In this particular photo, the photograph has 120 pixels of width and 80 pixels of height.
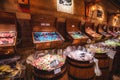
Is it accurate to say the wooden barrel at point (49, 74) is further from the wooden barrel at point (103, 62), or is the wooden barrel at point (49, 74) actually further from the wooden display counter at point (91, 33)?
the wooden display counter at point (91, 33)

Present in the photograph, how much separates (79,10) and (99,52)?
6.43 feet

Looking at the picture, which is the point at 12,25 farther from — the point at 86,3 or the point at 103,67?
the point at 86,3

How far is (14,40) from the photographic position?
193 cm

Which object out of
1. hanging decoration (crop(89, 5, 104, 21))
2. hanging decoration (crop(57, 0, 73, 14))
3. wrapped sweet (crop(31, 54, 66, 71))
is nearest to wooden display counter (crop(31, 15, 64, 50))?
wrapped sweet (crop(31, 54, 66, 71))

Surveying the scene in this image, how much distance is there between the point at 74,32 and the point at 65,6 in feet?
3.13

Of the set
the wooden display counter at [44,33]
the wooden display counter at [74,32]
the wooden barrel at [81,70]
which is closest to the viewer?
the wooden barrel at [81,70]

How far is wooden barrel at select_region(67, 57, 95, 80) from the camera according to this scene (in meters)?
2.27

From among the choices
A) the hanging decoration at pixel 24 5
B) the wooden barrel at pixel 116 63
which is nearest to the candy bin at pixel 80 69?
the hanging decoration at pixel 24 5

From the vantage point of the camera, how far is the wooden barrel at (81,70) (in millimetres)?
2273

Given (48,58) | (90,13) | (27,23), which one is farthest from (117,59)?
(27,23)

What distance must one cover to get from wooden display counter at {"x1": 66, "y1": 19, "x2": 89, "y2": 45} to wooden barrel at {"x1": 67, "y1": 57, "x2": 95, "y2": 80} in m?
1.05

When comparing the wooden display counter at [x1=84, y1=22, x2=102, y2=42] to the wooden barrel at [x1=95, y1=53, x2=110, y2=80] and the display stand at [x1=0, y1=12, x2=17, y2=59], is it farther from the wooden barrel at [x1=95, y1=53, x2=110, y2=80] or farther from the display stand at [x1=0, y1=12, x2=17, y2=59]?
the display stand at [x1=0, y1=12, x2=17, y2=59]

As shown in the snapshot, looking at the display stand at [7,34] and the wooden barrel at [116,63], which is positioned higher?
the display stand at [7,34]

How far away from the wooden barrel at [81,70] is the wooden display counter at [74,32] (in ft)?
3.46
